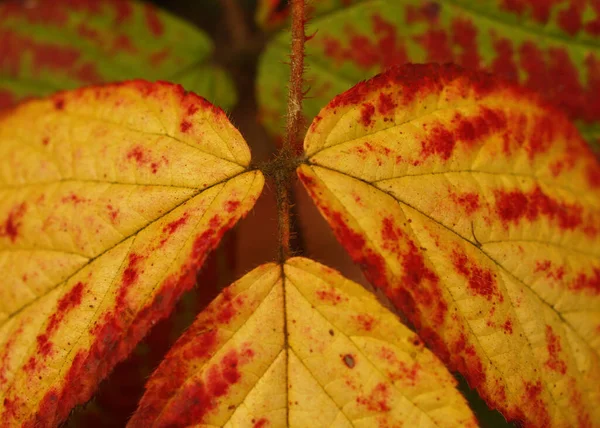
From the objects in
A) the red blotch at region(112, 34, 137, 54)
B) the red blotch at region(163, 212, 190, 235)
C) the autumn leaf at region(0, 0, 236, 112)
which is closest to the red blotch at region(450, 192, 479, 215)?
the red blotch at region(163, 212, 190, 235)

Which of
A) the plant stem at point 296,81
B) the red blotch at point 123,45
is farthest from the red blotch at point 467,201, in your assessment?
the red blotch at point 123,45

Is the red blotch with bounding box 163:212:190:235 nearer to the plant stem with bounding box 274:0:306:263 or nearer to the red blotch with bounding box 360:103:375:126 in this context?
the plant stem with bounding box 274:0:306:263

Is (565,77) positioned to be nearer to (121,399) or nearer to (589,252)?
(589,252)

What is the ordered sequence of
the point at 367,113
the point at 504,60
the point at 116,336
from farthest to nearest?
the point at 504,60 < the point at 367,113 < the point at 116,336

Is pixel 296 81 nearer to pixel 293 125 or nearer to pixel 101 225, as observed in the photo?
pixel 293 125

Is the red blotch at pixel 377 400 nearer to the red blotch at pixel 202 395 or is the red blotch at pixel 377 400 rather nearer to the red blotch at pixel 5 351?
the red blotch at pixel 202 395

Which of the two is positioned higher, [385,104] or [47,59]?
[47,59]

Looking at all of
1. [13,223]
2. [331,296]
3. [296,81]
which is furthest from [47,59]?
[331,296]
